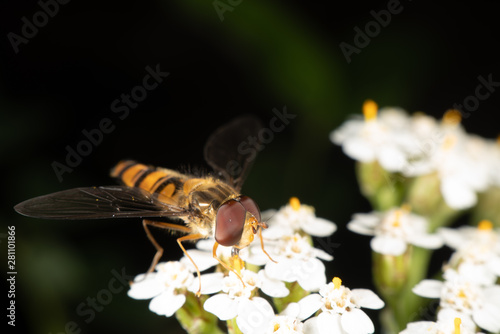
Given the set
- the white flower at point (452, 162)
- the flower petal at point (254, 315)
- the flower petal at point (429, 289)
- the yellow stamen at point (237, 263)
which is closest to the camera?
the flower petal at point (254, 315)

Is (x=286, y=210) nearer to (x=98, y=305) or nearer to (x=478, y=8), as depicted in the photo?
(x=98, y=305)

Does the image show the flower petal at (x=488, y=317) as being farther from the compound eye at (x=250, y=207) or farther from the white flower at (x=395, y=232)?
the compound eye at (x=250, y=207)

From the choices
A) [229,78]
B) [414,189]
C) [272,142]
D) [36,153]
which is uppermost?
[36,153]

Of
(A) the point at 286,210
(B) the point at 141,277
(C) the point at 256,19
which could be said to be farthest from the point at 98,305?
(C) the point at 256,19

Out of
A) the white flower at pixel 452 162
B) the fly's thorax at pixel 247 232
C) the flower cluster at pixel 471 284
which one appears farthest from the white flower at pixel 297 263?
the white flower at pixel 452 162

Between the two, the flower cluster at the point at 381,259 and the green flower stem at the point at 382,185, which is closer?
the flower cluster at the point at 381,259

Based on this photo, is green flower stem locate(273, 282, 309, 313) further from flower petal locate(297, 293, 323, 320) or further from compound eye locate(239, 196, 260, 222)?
compound eye locate(239, 196, 260, 222)

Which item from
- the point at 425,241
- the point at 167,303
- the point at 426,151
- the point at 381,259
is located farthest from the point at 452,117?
the point at 167,303

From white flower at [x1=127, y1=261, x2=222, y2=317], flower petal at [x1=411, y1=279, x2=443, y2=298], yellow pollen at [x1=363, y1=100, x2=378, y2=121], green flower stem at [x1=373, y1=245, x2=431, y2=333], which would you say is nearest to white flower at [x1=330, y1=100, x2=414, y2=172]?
yellow pollen at [x1=363, y1=100, x2=378, y2=121]
